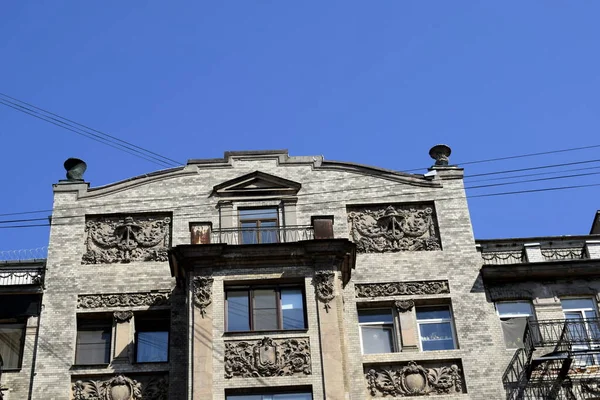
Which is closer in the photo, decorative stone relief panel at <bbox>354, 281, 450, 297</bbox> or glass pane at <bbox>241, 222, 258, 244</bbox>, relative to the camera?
decorative stone relief panel at <bbox>354, 281, 450, 297</bbox>

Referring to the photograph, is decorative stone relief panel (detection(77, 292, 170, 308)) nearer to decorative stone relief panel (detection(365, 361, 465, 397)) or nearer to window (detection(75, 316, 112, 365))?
window (detection(75, 316, 112, 365))

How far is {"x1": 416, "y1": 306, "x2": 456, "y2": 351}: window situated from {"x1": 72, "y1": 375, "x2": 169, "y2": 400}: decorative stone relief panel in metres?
7.26

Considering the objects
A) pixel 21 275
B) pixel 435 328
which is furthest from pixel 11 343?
pixel 435 328

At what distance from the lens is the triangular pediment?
30.5 m

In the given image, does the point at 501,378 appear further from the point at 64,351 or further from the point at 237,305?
the point at 64,351

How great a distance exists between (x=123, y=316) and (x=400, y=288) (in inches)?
312

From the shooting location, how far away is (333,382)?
25.4m

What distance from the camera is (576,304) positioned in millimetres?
28812

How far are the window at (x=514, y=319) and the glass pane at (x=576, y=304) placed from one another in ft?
3.38

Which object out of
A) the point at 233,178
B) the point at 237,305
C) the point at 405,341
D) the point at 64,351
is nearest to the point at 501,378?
the point at 405,341

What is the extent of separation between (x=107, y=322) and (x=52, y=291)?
1.85 meters

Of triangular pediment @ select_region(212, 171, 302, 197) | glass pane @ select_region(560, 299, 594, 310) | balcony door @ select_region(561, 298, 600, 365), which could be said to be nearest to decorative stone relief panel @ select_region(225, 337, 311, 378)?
triangular pediment @ select_region(212, 171, 302, 197)

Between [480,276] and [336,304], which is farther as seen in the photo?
[480,276]

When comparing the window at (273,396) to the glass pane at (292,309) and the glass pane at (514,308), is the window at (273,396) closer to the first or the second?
the glass pane at (292,309)
